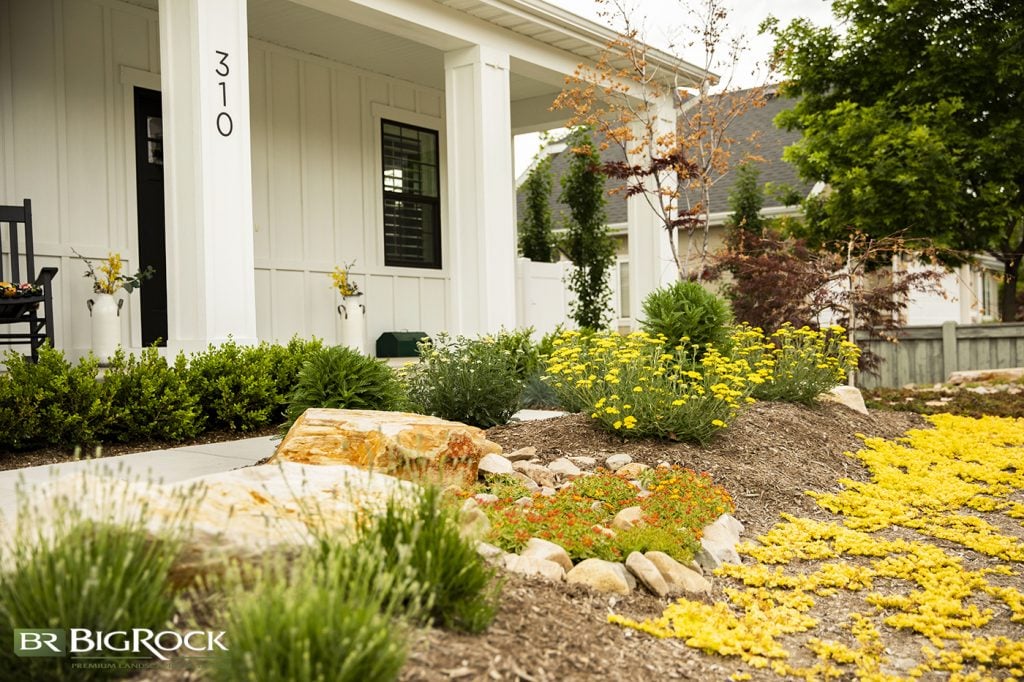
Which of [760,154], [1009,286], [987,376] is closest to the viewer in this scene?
[987,376]

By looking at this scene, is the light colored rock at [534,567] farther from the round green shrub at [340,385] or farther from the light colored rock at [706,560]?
the round green shrub at [340,385]

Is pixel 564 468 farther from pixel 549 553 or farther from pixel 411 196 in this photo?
pixel 411 196

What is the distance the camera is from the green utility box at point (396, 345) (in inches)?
397

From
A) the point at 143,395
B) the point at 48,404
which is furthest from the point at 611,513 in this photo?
the point at 48,404

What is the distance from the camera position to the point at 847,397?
8.27m

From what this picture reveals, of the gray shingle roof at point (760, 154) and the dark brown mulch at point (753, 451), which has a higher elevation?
the gray shingle roof at point (760, 154)

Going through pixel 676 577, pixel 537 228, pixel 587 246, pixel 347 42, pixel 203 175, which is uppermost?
pixel 347 42

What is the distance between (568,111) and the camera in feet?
38.0

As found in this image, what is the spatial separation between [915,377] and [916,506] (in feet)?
30.1

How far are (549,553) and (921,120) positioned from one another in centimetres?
1131

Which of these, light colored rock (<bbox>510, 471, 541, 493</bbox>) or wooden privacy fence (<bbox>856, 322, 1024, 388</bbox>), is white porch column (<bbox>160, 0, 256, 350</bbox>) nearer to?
light colored rock (<bbox>510, 471, 541, 493</bbox>)

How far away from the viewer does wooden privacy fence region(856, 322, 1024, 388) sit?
13.2 metres

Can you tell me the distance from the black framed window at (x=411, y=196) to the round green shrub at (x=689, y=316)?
440 centimetres

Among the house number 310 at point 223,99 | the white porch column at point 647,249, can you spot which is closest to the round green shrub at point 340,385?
the house number 310 at point 223,99
